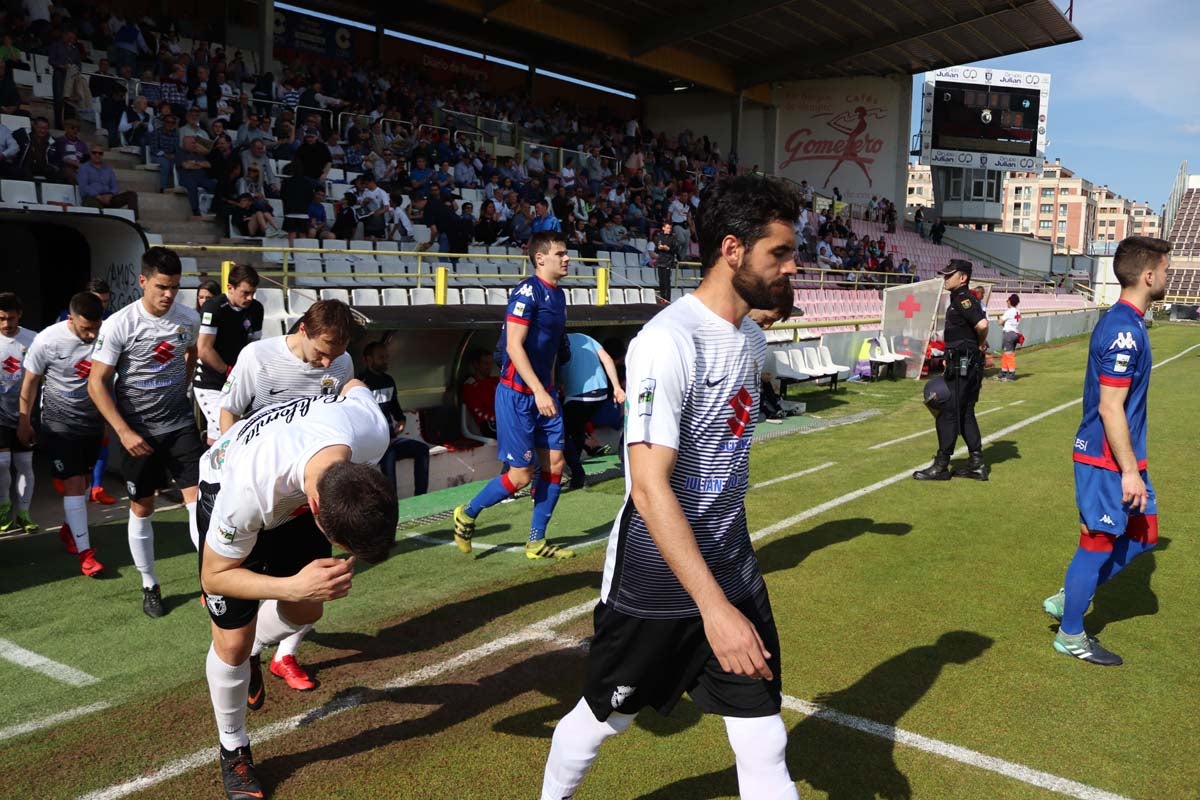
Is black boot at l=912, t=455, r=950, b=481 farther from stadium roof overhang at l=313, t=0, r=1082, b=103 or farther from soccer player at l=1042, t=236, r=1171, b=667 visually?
stadium roof overhang at l=313, t=0, r=1082, b=103

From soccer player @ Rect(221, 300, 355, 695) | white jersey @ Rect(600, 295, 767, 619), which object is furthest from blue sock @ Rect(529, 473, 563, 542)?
white jersey @ Rect(600, 295, 767, 619)

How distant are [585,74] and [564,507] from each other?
29729 mm

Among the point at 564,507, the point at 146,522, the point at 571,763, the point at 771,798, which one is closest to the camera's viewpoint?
the point at 771,798

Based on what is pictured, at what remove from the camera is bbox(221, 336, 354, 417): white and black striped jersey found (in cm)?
489

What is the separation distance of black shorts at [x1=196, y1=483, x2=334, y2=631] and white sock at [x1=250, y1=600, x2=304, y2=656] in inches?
17.7

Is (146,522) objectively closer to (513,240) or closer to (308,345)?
(308,345)

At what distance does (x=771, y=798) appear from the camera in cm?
250

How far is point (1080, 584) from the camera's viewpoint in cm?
455

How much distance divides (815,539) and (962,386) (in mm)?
3191

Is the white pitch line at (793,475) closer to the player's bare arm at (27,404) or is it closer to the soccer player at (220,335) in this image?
the soccer player at (220,335)

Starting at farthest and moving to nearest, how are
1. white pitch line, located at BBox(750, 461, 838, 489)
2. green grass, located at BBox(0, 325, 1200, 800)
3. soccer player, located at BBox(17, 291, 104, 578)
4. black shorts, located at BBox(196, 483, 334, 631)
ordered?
white pitch line, located at BBox(750, 461, 838, 489) → soccer player, located at BBox(17, 291, 104, 578) → green grass, located at BBox(0, 325, 1200, 800) → black shorts, located at BBox(196, 483, 334, 631)

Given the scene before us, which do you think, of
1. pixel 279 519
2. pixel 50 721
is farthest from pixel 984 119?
pixel 50 721

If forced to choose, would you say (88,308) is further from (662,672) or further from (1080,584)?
(1080,584)

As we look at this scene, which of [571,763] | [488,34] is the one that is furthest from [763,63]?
[571,763]
